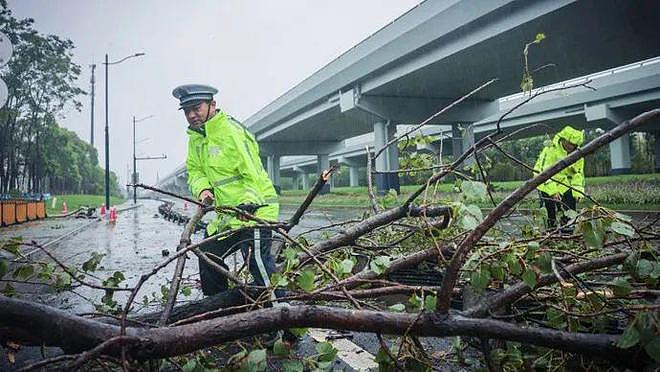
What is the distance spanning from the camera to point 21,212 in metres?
15.7

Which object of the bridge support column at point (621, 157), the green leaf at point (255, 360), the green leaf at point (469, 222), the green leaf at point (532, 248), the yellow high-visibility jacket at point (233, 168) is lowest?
the green leaf at point (255, 360)

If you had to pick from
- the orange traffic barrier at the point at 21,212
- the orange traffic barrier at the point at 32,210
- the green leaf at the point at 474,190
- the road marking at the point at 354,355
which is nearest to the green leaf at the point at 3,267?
the road marking at the point at 354,355

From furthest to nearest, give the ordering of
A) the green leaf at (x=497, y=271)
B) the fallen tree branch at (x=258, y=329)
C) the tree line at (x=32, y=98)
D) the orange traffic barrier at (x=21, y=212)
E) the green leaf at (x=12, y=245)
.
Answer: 1. the tree line at (x=32, y=98)
2. the orange traffic barrier at (x=21, y=212)
3. the green leaf at (x=12, y=245)
4. the green leaf at (x=497, y=271)
5. the fallen tree branch at (x=258, y=329)

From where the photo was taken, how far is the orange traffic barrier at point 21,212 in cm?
1525

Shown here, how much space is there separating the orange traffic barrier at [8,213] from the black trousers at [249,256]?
48.1ft

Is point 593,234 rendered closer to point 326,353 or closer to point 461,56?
point 326,353

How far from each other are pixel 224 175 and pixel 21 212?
16.9 metres

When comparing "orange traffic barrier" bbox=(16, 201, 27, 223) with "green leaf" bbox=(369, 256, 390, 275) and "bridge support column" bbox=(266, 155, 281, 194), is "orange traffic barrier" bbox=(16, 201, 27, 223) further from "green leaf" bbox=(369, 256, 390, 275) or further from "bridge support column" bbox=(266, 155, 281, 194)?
"bridge support column" bbox=(266, 155, 281, 194)

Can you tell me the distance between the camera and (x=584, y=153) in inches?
54.2

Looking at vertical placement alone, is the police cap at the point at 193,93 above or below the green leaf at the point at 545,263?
above

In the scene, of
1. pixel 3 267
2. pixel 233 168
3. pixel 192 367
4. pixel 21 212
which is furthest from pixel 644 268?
pixel 21 212

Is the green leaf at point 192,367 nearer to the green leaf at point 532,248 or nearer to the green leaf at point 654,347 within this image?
the green leaf at point 532,248

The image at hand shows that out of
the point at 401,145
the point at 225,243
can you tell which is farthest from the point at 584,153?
the point at 225,243

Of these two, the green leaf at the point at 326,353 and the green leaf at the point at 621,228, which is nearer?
the green leaf at the point at 621,228
